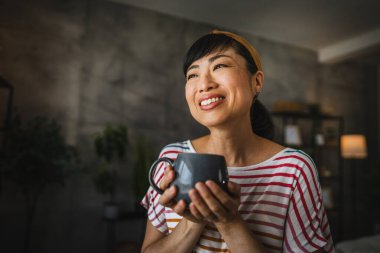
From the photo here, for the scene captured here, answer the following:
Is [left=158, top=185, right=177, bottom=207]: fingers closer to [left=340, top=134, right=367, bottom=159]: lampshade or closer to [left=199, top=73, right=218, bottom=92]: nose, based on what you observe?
[left=199, top=73, right=218, bottom=92]: nose

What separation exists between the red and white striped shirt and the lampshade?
403 cm

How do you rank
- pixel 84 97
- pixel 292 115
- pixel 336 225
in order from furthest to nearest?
pixel 336 225 → pixel 292 115 → pixel 84 97

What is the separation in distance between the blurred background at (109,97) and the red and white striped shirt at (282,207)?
2.09 m

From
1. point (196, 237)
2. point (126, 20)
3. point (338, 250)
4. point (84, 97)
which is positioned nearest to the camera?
point (196, 237)

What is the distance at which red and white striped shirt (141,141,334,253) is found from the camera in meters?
0.74

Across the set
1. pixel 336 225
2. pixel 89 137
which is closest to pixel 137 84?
pixel 89 137

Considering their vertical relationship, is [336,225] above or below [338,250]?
below

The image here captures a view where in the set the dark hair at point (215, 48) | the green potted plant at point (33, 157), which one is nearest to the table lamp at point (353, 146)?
the green potted plant at point (33, 157)

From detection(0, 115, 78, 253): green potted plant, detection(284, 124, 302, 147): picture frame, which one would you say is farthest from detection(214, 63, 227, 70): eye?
detection(284, 124, 302, 147): picture frame

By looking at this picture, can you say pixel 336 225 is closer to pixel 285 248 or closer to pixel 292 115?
pixel 292 115

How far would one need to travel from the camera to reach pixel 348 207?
4.88 m

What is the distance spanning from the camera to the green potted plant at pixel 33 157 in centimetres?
232

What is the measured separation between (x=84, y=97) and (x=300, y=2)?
8.66ft

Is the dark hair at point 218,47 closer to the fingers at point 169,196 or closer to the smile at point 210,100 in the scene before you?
the smile at point 210,100
